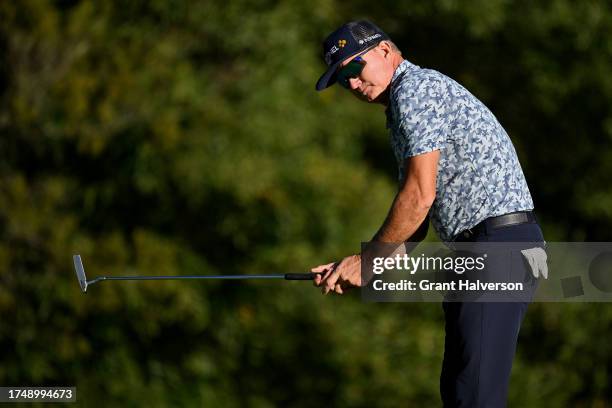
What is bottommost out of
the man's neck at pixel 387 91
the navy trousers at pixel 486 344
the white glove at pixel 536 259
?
the navy trousers at pixel 486 344

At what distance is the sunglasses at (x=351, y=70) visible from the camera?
3.64 m

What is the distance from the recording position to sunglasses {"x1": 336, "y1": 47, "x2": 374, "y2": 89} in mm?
3639

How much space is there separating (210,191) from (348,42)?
5.31 m

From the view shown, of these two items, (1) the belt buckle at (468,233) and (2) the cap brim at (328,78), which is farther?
(2) the cap brim at (328,78)

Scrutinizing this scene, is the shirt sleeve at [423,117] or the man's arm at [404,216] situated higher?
the shirt sleeve at [423,117]

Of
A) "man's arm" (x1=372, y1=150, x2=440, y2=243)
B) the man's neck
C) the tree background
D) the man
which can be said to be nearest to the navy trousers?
the man

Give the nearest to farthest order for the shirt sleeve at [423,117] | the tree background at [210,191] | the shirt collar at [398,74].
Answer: the shirt sleeve at [423,117]
the shirt collar at [398,74]
the tree background at [210,191]

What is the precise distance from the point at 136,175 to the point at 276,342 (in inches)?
78.8

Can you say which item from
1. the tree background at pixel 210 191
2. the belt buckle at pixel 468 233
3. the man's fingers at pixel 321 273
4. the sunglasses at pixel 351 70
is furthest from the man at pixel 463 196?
the tree background at pixel 210 191

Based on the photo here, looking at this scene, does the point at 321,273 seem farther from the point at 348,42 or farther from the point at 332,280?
the point at 348,42

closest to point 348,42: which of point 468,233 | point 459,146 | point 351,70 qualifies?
point 351,70

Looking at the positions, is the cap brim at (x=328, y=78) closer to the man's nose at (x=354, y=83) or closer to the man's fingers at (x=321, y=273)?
the man's nose at (x=354, y=83)

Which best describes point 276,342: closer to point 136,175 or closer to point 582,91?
point 136,175

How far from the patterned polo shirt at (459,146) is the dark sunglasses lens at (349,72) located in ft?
0.68
